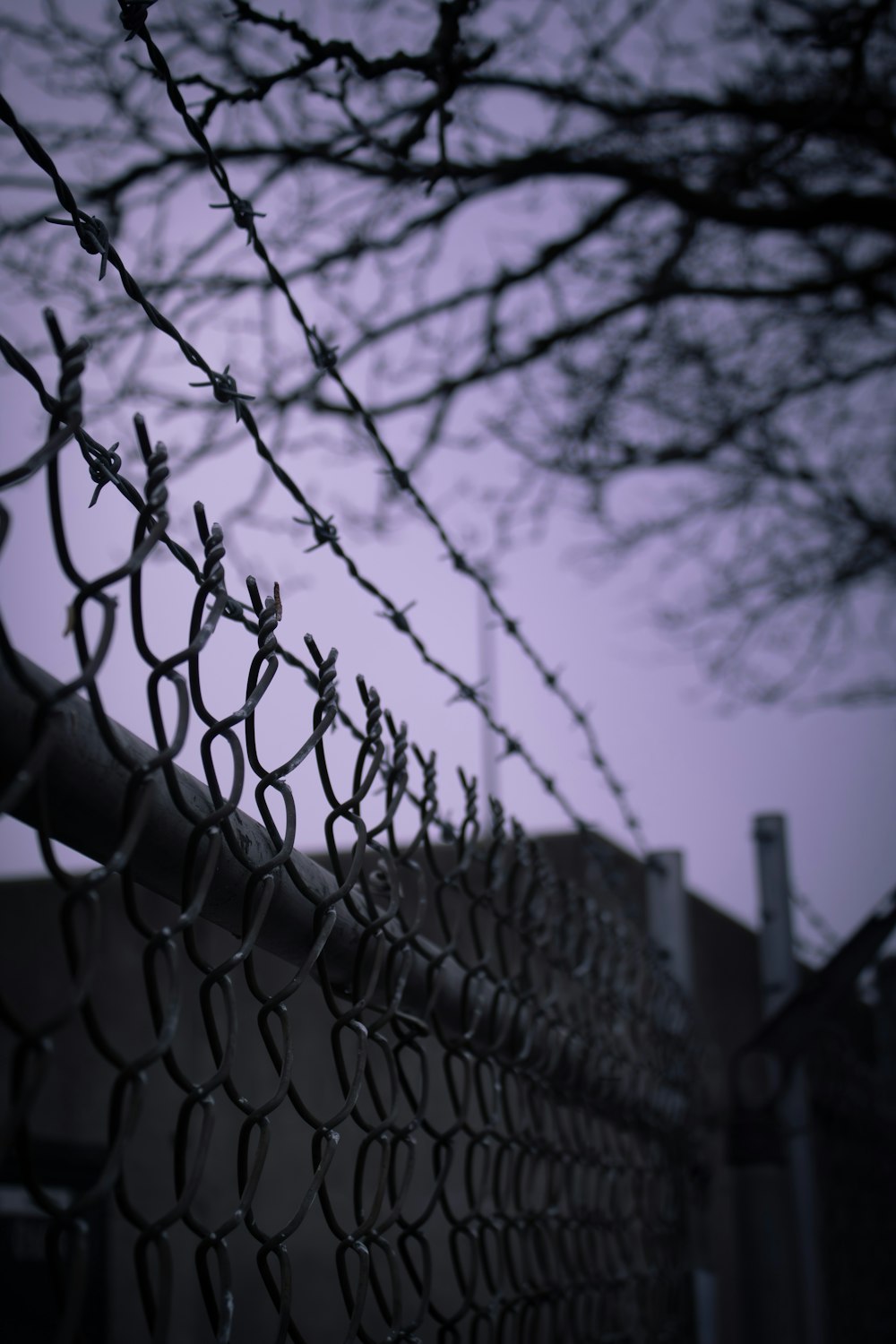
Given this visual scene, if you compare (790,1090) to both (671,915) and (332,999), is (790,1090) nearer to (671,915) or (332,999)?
(671,915)

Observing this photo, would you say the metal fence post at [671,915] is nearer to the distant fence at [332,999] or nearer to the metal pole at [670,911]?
the metal pole at [670,911]

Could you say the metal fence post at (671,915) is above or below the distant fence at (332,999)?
above

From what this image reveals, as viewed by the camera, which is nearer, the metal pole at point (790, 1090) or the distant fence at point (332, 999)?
the distant fence at point (332, 999)

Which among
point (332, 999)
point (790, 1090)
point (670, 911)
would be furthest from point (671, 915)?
point (332, 999)

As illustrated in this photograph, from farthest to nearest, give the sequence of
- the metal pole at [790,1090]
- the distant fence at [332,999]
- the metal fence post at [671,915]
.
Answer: the metal pole at [790,1090] → the metal fence post at [671,915] → the distant fence at [332,999]

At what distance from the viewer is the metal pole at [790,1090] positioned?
9.50 feet

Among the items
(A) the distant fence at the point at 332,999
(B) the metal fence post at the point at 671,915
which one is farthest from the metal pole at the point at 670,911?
(A) the distant fence at the point at 332,999

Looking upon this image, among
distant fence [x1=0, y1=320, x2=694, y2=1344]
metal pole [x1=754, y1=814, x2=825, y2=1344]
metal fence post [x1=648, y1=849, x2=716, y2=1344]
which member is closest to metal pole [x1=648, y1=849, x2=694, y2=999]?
metal fence post [x1=648, y1=849, x2=716, y2=1344]

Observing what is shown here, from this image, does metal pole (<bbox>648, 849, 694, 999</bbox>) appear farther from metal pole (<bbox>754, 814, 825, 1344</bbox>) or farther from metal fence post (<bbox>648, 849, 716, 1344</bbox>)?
metal pole (<bbox>754, 814, 825, 1344</bbox>)

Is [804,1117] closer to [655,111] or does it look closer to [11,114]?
[11,114]

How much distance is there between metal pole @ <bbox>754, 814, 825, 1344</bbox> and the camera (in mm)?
2896

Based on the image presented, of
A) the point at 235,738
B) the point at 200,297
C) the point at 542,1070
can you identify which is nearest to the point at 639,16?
the point at 200,297

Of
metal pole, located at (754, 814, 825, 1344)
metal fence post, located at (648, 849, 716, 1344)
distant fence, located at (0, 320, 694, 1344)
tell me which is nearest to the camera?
distant fence, located at (0, 320, 694, 1344)

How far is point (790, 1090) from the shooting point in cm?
290
